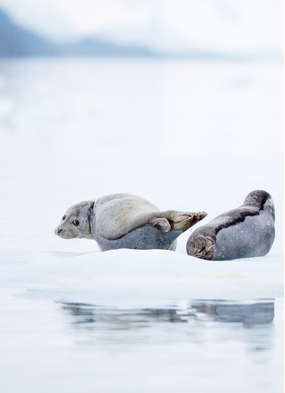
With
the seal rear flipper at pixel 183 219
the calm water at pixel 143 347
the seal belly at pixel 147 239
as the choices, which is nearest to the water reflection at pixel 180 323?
the calm water at pixel 143 347

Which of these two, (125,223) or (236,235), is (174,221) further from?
(236,235)

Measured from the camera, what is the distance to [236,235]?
19.2ft

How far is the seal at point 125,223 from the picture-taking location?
5676mm

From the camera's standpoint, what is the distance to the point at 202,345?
2852 millimetres

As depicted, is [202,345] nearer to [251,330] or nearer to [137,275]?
[251,330]

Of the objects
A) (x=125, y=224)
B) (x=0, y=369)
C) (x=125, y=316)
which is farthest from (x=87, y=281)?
(x=0, y=369)

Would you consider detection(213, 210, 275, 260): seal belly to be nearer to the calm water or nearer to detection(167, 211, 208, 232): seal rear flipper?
detection(167, 211, 208, 232): seal rear flipper

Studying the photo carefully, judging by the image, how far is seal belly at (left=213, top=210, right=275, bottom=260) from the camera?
5.75m

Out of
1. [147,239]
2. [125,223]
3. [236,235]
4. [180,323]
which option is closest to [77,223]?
[125,223]

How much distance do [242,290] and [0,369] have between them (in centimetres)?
189

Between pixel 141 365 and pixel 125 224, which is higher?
pixel 125 224

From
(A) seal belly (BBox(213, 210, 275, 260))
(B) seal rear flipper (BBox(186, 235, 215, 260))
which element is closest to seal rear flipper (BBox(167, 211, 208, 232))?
(B) seal rear flipper (BBox(186, 235, 215, 260))

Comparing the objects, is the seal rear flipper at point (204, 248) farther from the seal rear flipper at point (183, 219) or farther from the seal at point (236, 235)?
the seal rear flipper at point (183, 219)

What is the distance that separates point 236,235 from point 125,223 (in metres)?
0.90
